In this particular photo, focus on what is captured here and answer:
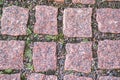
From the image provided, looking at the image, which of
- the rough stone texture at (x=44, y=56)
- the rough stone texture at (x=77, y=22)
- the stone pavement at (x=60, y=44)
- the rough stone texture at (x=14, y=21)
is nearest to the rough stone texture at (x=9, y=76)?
the stone pavement at (x=60, y=44)

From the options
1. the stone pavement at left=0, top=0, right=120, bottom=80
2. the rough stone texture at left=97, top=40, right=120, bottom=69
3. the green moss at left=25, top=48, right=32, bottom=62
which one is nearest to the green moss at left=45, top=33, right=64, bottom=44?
the stone pavement at left=0, top=0, right=120, bottom=80

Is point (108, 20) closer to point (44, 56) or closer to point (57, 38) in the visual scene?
point (57, 38)

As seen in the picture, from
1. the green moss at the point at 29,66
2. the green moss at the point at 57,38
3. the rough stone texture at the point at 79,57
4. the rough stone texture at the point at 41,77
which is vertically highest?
the green moss at the point at 57,38

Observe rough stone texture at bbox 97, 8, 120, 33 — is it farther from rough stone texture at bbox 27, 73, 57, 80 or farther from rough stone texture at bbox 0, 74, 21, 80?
rough stone texture at bbox 0, 74, 21, 80

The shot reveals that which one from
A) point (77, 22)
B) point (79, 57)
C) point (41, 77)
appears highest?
point (77, 22)

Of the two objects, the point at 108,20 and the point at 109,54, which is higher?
the point at 108,20

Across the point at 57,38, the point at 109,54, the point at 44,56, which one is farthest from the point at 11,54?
the point at 109,54

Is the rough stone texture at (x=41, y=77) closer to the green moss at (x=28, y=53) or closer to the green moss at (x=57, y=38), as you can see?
the green moss at (x=28, y=53)

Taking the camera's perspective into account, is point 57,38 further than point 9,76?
Yes

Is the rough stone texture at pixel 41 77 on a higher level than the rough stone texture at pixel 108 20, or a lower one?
lower
